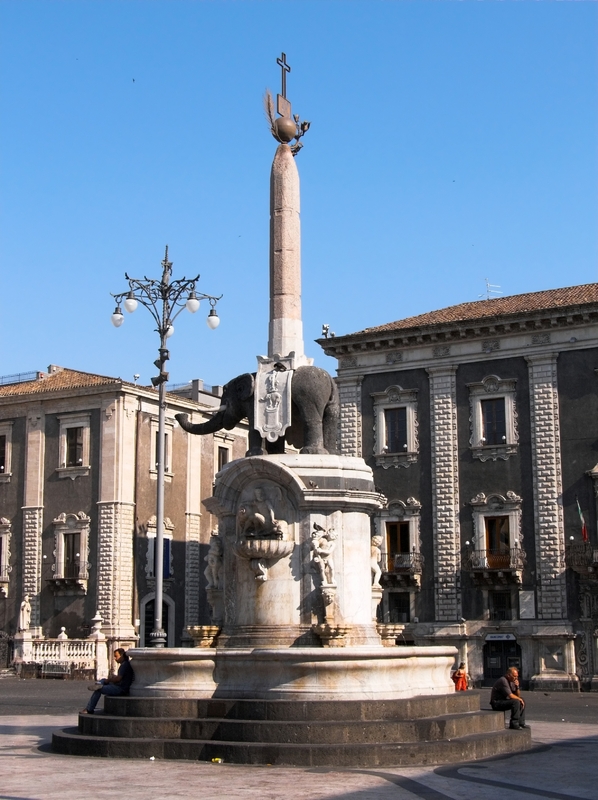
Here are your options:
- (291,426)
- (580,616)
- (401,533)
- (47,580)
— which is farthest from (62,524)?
(291,426)

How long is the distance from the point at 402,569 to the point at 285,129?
77.9 ft

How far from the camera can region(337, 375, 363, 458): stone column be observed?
41.5 metres

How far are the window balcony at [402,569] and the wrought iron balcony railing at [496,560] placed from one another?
169 cm

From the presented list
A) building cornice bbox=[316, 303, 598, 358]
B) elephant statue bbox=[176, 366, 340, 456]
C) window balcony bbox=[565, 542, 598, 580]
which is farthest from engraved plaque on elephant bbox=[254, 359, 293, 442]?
building cornice bbox=[316, 303, 598, 358]

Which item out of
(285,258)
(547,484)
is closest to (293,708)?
(285,258)

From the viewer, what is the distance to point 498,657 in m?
37.7

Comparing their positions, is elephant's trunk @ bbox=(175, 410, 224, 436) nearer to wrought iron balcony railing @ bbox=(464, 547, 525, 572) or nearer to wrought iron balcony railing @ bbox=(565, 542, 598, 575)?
wrought iron balcony railing @ bbox=(565, 542, 598, 575)

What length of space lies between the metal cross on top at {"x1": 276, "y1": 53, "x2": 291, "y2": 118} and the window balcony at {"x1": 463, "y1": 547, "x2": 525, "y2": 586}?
22697mm

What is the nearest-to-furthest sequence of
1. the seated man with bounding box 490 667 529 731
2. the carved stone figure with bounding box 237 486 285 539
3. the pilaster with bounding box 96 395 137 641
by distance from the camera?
the carved stone figure with bounding box 237 486 285 539 < the seated man with bounding box 490 667 529 731 < the pilaster with bounding box 96 395 137 641

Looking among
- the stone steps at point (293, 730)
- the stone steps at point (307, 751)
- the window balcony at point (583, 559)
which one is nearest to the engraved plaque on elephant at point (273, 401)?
the stone steps at point (293, 730)

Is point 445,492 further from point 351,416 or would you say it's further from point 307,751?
point 307,751

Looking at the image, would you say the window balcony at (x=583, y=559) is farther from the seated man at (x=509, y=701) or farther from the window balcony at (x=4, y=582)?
the window balcony at (x=4, y=582)

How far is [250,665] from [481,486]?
25.6m

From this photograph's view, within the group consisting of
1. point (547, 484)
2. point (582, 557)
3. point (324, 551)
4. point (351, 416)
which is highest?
point (351, 416)
